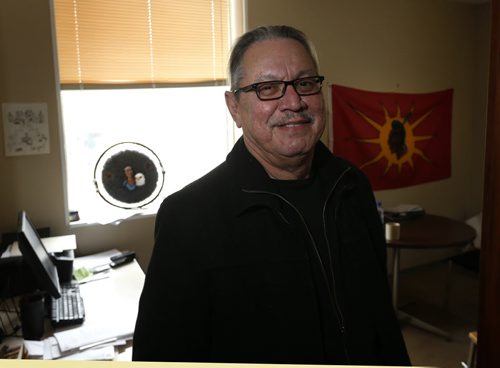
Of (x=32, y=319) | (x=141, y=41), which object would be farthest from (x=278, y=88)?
(x=141, y=41)

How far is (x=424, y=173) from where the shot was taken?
A: 4.54 metres

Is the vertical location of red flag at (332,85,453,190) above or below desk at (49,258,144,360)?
above

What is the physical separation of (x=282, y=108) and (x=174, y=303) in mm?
604

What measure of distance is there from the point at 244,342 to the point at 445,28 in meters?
4.33

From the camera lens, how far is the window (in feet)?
9.45

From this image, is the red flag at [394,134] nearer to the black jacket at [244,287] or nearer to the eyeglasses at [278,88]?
the eyeglasses at [278,88]

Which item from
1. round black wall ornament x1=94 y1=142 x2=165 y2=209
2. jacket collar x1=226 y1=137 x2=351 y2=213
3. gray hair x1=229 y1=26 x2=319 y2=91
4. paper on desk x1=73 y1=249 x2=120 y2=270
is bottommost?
paper on desk x1=73 y1=249 x2=120 y2=270

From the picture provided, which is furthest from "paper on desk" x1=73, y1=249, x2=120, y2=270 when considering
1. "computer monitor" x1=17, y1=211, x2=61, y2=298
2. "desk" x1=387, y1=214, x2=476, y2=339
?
"desk" x1=387, y1=214, x2=476, y2=339

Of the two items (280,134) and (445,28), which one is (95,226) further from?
(445,28)

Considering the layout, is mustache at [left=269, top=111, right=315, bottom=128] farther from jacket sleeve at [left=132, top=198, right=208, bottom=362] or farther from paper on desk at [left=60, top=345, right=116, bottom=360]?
paper on desk at [left=60, top=345, right=116, bottom=360]

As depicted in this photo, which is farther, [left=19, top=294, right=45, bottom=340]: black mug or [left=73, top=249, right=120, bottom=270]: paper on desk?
[left=73, top=249, right=120, bottom=270]: paper on desk

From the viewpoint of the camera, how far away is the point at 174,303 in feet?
3.74

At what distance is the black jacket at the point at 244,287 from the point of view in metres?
1.15

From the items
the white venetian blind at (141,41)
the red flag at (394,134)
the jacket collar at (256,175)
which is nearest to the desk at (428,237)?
the red flag at (394,134)
